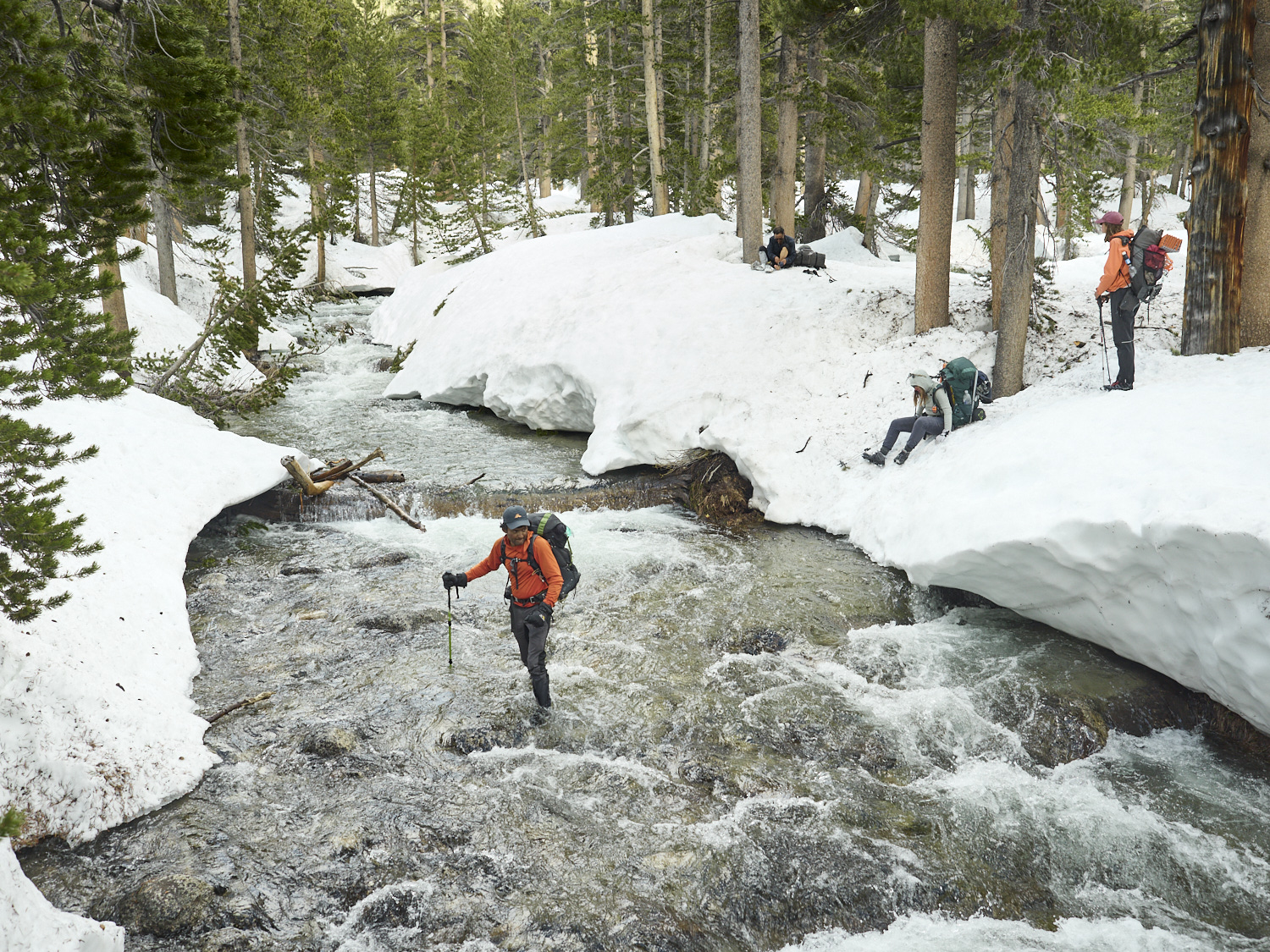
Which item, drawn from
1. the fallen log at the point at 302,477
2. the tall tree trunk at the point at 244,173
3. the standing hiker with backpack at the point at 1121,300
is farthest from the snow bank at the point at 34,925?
the tall tree trunk at the point at 244,173

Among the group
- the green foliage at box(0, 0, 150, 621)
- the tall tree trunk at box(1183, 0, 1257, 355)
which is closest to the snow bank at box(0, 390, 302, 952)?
the green foliage at box(0, 0, 150, 621)

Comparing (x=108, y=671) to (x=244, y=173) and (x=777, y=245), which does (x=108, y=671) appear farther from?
(x=244, y=173)

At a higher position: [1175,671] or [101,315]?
[101,315]

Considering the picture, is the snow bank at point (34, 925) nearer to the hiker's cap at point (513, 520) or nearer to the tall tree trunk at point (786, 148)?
the hiker's cap at point (513, 520)

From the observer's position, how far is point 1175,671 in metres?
7.21

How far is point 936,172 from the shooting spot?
1277 cm

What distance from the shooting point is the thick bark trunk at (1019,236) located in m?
10.6

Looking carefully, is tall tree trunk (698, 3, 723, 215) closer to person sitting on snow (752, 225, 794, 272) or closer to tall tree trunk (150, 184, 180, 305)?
person sitting on snow (752, 225, 794, 272)

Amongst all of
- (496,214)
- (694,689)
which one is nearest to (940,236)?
(694,689)

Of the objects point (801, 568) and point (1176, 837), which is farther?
point (801, 568)

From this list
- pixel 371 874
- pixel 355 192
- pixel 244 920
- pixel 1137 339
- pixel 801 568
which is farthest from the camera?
pixel 355 192

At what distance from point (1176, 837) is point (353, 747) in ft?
21.7

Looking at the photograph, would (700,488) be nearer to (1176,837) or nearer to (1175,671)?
(1175,671)

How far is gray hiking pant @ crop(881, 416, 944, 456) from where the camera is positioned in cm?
1095
